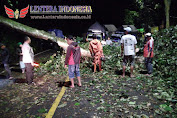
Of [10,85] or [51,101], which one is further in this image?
[10,85]

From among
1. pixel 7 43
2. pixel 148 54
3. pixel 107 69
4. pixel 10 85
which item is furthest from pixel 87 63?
pixel 7 43

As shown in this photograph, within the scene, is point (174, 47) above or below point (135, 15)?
below

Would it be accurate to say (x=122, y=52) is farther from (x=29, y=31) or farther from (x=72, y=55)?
(x=29, y=31)

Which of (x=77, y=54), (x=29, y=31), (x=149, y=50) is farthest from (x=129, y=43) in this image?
(x=29, y=31)

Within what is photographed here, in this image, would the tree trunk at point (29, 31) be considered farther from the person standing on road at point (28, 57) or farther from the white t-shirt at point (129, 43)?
the person standing on road at point (28, 57)

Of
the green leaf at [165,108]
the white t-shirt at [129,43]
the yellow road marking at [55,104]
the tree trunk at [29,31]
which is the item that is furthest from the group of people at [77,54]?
the green leaf at [165,108]

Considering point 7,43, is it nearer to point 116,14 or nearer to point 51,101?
point 51,101

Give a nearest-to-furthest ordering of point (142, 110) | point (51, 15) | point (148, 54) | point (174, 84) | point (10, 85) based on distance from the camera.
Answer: point (142, 110), point (174, 84), point (10, 85), point (148, 54), point (51, 15)

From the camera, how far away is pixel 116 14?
133 feet

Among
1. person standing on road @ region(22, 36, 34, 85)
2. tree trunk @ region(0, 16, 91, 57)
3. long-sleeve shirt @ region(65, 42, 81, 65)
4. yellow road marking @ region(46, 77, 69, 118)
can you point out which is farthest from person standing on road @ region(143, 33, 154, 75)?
person standing on road @ region(22, 36, 34, 85)

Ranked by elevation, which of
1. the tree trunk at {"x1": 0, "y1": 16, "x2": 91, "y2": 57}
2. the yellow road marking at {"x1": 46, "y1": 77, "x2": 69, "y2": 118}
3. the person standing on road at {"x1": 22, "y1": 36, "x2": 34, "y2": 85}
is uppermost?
A: the tree trunk at {"x1": 0, "y1": 16, "x2": 91, "y2": 57}

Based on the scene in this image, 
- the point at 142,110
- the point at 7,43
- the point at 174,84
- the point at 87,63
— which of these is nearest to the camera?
the point at 142,110

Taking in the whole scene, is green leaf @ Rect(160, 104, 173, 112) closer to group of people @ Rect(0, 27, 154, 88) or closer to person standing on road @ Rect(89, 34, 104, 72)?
group of people @ Rect(0, 27, 154, 88)

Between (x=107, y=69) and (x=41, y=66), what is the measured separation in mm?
3673
